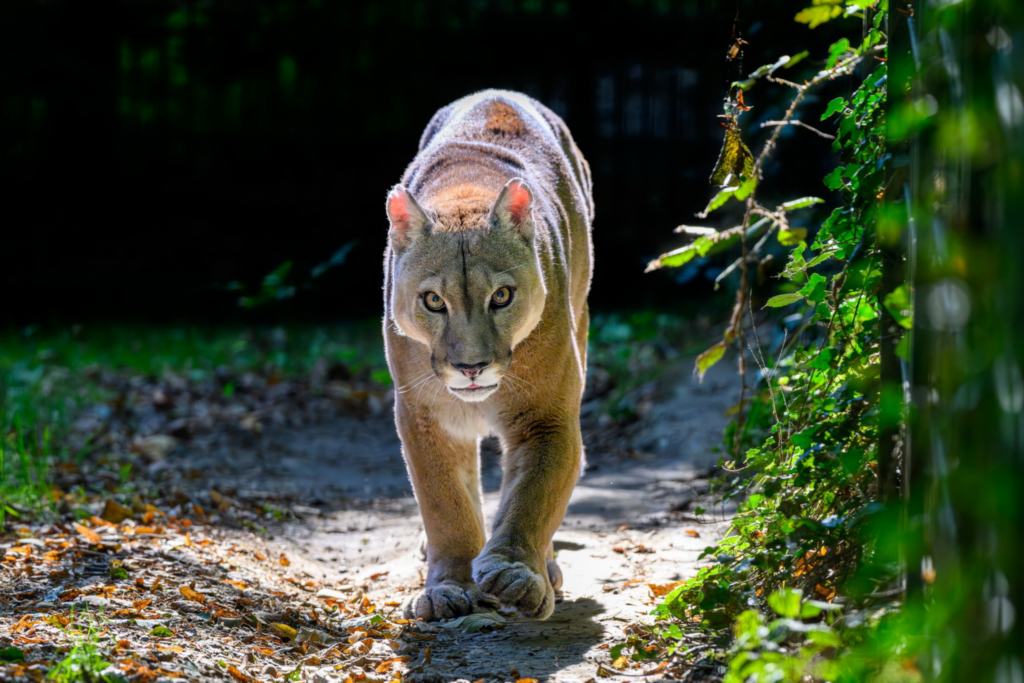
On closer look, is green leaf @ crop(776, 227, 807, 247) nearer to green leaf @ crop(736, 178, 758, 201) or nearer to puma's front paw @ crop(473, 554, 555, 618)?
green leaf @ crop(736, 178, 758, 201)

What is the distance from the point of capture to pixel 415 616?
3873mm

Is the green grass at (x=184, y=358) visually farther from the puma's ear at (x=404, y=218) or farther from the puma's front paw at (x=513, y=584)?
the puma's front paw at (x=513, y=584)

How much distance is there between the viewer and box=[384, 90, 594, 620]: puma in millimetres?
3770

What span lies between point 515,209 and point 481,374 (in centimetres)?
73

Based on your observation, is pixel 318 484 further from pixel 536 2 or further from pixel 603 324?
pixel 536 2

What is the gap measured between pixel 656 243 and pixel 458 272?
8.64 metres

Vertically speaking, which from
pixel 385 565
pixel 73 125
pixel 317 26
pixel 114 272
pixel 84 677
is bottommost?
pixel 385 565

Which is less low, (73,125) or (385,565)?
(73,125)

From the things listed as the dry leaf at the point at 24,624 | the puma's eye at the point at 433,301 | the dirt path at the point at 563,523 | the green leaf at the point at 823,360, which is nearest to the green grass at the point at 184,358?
the dirt path at the point at 563,523

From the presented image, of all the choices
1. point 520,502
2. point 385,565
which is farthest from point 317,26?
point 520,502

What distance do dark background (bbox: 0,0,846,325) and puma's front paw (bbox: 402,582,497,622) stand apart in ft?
28.4

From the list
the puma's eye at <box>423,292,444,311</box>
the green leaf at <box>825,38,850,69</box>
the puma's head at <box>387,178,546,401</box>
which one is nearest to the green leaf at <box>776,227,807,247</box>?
the green leaf at <box>825,38,850,69</box>

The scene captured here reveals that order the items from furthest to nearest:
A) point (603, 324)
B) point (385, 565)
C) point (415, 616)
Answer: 1. point (603, 324)
2. point (385, 565)
3. point (415, 616)

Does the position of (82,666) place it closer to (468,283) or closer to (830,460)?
(468,283)
